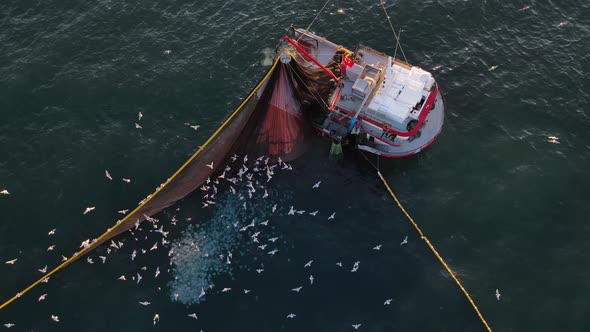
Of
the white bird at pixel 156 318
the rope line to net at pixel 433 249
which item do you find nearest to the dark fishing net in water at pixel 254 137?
the rope line to net at pixel 433 249

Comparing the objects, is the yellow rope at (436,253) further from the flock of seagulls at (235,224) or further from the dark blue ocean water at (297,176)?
the flock of seagulls at (235,224)

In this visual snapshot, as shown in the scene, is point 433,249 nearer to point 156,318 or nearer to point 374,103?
point 374,103

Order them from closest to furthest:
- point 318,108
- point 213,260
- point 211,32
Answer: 1. point 213,260
2. point 318,108
3. point 211,32

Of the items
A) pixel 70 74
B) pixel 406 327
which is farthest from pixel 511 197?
pixel 70 74

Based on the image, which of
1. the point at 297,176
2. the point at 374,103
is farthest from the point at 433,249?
the point at 374,103

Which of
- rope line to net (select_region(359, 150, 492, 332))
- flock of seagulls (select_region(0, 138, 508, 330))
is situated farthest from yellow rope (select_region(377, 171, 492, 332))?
flock of seagulls (select_region(0, 138, 508, 330))

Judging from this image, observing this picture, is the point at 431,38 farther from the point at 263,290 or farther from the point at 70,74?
the point at 70,74
